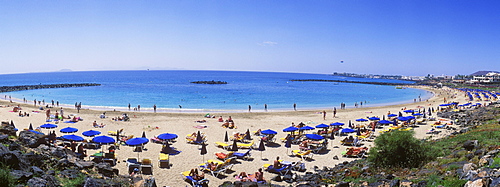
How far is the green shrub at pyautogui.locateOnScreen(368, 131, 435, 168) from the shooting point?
1156 centimetres

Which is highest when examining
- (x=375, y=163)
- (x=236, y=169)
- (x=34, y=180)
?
(x=34, y=180)

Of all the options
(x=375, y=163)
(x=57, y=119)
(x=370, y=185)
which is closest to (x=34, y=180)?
(x=370, y=185)

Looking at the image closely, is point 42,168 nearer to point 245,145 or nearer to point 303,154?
point 245,145

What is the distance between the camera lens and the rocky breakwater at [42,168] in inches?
306

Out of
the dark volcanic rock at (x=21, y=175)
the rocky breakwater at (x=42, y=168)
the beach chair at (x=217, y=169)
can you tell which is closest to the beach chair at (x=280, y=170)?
the beach chair at (x=217, y=169)

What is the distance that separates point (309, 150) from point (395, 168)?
6.86 metres

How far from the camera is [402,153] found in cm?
1175

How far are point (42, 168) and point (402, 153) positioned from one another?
43.3 ft

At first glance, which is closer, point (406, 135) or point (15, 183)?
point (15, 183)

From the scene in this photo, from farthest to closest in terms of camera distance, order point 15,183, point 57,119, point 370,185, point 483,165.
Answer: point 57,119
point 370,185
point 483,165
point 15,183

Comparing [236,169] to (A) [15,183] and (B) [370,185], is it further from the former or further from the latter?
(A) [15,183]

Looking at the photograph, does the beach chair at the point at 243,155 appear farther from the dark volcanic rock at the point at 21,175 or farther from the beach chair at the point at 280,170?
the dark volcanic rock at the point at 21,175

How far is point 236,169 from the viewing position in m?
14.8

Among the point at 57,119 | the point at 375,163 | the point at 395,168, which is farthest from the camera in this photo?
the point at 57,119
